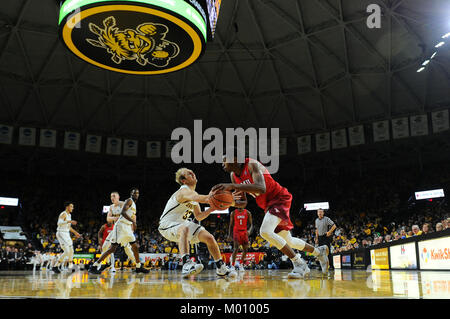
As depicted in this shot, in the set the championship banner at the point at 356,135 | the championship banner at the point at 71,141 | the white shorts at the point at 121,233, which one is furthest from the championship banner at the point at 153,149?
the white shorts at the point at 121,233

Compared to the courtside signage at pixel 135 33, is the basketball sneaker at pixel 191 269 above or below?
below

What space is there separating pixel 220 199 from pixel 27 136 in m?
25.3

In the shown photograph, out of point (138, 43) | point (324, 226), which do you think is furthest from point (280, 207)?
point (138, 43)

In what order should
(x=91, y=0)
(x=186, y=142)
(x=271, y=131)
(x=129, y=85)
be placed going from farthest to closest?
1. (x=186, y=142)
2. (x=271, y=131)
3. (x=129, y=85)
4. (x=91, y=0)

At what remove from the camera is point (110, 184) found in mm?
32844

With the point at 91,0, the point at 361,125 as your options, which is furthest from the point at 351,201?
the point at 91,0

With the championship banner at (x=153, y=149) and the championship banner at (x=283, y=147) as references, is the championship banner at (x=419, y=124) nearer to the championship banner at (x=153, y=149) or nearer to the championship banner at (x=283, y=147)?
the championship banner at (x=283, y=147)

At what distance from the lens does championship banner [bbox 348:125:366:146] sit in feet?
85.9

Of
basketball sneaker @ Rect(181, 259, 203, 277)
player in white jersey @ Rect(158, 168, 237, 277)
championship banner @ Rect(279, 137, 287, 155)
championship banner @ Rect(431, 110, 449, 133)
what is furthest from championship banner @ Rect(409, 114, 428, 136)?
basketball sneaker @ Rect(181, 259, 203, 277)

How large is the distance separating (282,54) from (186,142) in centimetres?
1095

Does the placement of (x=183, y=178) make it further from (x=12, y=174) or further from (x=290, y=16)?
(x=12, y=174)

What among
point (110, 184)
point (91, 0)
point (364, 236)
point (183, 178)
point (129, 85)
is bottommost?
point (364, 236)

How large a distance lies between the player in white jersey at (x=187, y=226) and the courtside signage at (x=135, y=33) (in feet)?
18.4

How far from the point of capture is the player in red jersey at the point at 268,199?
18.0ft
